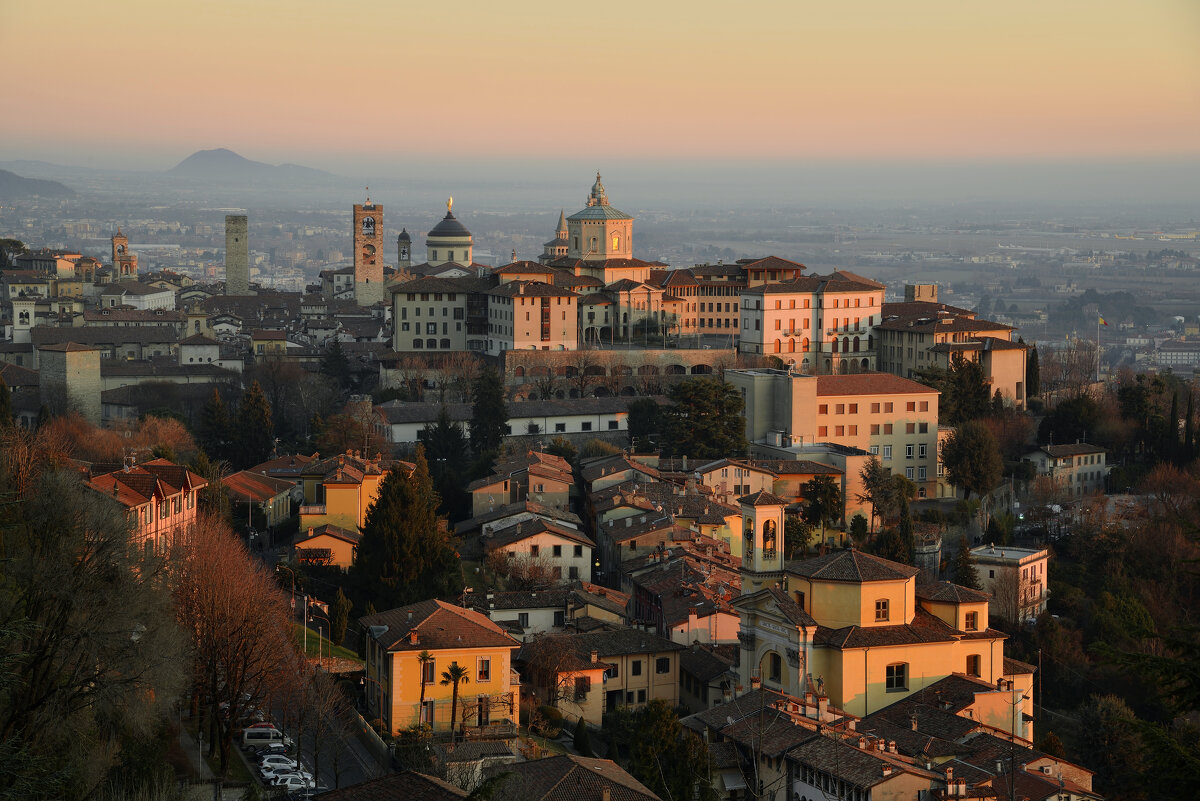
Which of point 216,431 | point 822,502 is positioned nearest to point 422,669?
point 822,502

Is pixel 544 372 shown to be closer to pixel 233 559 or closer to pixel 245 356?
pixel 245 356

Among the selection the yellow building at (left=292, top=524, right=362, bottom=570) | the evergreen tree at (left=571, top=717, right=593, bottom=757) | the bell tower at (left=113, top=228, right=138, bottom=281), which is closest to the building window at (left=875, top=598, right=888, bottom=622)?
the evergreen tree at (left=571, top=717, right=593, bottom=757)

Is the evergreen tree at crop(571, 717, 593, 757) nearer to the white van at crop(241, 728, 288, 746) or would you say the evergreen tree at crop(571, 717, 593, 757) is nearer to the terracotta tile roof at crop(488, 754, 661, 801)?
the terracotta tile roof at crop(488, 754, 661, 801)

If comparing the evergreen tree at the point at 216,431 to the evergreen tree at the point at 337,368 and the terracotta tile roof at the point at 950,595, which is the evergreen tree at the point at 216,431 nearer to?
the evergreen tree at the point at 337,368

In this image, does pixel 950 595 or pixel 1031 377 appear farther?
pixel 1031 377

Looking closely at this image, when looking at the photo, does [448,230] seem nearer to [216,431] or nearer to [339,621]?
[216,431]

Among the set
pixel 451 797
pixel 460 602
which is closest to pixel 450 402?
pixel 460 602
